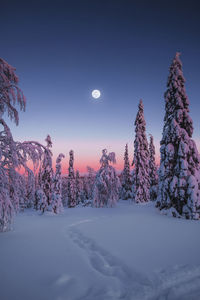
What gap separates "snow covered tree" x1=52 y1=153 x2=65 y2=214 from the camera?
61.9 ft

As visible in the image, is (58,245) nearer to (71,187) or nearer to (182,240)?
(182,240)

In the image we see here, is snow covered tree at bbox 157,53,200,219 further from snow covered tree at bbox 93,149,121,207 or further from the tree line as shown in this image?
snow covered tree at bbox 93,149,121,207

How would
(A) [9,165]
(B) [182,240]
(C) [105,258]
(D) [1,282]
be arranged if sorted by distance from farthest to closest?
(A) [9,165]
(B) [182,240]
(C) [105,258]
(D) [1,282]

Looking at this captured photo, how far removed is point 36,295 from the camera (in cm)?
297

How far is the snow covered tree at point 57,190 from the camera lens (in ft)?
61.9

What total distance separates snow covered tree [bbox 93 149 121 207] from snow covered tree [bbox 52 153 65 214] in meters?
4.31

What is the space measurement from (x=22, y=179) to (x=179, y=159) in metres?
11.0

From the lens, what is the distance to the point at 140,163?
25.4 metres

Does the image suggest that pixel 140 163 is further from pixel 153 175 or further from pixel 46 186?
pixel 46 186

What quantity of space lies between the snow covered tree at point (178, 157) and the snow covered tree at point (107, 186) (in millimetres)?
7323

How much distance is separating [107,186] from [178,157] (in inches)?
407

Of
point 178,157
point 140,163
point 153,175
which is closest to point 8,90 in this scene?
point 178,157

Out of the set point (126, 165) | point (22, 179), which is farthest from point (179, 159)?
point (126, 165)

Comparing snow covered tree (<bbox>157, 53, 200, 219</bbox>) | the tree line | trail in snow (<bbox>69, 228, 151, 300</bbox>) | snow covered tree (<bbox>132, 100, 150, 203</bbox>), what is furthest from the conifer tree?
snow covered tree (<bbox>132, 100, 150, 203</bbox>)
